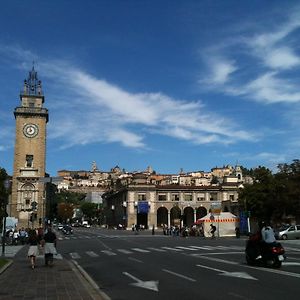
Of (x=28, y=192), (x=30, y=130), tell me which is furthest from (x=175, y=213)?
(x=30, y=130)

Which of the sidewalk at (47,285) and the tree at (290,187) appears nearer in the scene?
the sidewalk at (47,285)

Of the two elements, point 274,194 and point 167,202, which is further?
point 167,202

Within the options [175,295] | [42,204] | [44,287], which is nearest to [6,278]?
[44,287]

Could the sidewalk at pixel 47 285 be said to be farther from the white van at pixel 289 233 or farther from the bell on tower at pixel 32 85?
the bell on tower at pixel 32 85

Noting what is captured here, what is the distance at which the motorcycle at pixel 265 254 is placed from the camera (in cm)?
1909

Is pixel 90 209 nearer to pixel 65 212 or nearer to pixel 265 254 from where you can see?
pixel 65 212

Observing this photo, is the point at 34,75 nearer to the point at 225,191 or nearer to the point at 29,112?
the point at 29,112

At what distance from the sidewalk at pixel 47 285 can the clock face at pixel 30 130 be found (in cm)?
10071

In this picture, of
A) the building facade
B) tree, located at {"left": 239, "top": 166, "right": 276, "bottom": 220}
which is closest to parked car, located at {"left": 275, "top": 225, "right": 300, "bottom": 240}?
tree, located at {"left": 239, "top": 166, "right": 276, "bottom": 220}

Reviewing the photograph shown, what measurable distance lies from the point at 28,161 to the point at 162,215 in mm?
35638

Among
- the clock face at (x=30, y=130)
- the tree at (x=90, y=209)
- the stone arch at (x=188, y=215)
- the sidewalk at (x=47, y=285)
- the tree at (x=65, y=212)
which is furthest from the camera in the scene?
the tree at (x=90, y=209)

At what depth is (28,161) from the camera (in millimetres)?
117062

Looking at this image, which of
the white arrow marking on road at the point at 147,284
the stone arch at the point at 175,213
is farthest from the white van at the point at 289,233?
the stone arch at the point at 175,213

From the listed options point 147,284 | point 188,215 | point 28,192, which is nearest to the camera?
point 147,284
